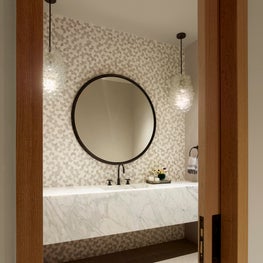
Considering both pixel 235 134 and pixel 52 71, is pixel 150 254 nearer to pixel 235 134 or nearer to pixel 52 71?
pixel 52 71

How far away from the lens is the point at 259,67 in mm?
829

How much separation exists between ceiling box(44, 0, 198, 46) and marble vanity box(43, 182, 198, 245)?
188 cm

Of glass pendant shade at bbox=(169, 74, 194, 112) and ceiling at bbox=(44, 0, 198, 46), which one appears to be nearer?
ceiling at bbox=(44, 0, 198, 46)

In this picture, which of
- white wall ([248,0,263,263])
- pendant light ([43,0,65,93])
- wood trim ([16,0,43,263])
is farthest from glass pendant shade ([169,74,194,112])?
wood trim ([16,0,43,263])

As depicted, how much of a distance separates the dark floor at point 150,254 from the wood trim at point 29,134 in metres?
2.62

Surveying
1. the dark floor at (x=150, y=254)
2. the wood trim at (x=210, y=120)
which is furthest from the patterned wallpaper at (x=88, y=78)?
the wood trim at (x=210, y=120)

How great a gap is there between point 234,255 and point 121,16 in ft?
8.80

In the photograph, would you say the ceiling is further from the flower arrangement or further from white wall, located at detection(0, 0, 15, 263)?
white wall, located at detection(0, 0, 15, 263)

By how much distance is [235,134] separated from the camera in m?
0.76

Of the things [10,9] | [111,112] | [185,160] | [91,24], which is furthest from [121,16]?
[10,9]

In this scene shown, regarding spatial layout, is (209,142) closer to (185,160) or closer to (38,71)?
(38,71)

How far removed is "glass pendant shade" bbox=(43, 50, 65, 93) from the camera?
8.34ft

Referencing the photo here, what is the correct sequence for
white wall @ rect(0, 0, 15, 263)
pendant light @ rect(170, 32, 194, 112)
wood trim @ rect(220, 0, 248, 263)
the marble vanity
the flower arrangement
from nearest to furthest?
white wall @ rect(0, 0, 15, 263), wood trim @ rect(220, 0, 248, 263), the marble vanity, the flower arrangement, pendant light @ rect(170, 32, 194, 112)

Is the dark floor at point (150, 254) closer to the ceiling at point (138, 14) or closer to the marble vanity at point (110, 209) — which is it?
the marble vanity at point (110, 209)
